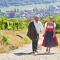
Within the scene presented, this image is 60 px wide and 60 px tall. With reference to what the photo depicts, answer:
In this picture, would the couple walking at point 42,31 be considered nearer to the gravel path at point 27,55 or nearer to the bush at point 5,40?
the gravel path at point 27,55

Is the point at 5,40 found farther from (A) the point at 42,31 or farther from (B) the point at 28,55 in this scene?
(B) the point at 28,55

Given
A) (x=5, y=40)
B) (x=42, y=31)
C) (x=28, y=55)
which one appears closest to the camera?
(x=28, y=55)

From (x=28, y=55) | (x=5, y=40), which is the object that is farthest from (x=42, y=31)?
(x=5, y=40)

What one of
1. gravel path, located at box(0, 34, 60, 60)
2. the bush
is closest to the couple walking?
gravel path, located at box(0, 34, 60, 60)

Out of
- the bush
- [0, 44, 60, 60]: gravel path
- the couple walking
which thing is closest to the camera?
[0, 44, 60, 60]: gravel path

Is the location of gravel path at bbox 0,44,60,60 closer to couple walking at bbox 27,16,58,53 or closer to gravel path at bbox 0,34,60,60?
gravel path at bbox 0,34,60,60

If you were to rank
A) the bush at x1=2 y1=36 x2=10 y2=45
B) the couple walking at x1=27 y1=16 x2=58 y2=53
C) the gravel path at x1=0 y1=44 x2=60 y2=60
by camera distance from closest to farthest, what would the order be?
the gravel path at x1=0 y1=44 x2=60 y2=60
the couple walking at x1=27 y1=16 x2=58 y2=53
the bush at x1=2 y1=36 x2=10 y2=45

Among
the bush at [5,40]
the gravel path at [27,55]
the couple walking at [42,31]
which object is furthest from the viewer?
the bush at [5,40]

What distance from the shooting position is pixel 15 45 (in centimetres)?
1734

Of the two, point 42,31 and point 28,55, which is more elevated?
point 42,31

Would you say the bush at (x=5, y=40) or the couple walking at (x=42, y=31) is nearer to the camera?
the couple walking at (x=42, y=31)

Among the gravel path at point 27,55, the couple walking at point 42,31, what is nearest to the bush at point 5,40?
the gravel path at point 27,55

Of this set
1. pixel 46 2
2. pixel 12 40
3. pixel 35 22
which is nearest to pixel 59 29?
pixel 46 2

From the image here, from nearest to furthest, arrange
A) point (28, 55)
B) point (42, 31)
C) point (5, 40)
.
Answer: point (28, 55) < point (42, 31) < point (5, 40)
